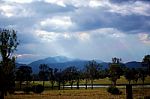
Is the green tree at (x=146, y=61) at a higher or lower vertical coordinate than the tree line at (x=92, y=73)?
higher

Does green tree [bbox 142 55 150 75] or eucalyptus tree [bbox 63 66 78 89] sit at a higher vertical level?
green tree [bbox 142 55 150 75]

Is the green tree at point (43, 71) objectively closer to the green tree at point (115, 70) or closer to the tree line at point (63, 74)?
the tree line at point (63, 74)

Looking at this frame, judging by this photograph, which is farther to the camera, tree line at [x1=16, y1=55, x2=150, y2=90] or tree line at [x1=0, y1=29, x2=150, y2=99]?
tree line at [x1=16, y1=55, x2=150, y2=90]

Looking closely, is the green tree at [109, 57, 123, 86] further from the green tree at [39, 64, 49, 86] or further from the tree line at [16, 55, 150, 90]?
the green tree at [39, 64, 49, 86]

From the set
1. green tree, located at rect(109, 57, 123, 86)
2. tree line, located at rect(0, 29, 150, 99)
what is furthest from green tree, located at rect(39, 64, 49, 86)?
green tree, located at rect(109, 57, 123, 86)

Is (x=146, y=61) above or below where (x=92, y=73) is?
above

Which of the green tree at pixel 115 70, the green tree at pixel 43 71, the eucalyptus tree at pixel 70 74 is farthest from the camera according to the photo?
the green tree at pixel 43 71

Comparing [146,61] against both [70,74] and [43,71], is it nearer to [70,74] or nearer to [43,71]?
[70,74]

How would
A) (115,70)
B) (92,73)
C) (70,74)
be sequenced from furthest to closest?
(70,74)
(92,73)
(115,70)

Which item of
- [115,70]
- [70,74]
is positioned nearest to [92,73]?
[70,74]

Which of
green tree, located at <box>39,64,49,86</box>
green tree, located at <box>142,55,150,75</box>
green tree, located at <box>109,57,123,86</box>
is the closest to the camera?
green tree, located at <box>109,57,123,86</box>

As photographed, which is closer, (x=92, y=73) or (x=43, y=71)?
(x=92, y=73)

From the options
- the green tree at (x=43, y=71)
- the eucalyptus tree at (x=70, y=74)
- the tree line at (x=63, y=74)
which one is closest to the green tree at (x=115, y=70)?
the tree line at (x=63, y=74)

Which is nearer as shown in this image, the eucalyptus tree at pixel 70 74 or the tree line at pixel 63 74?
the tree line at pixel 63 74
